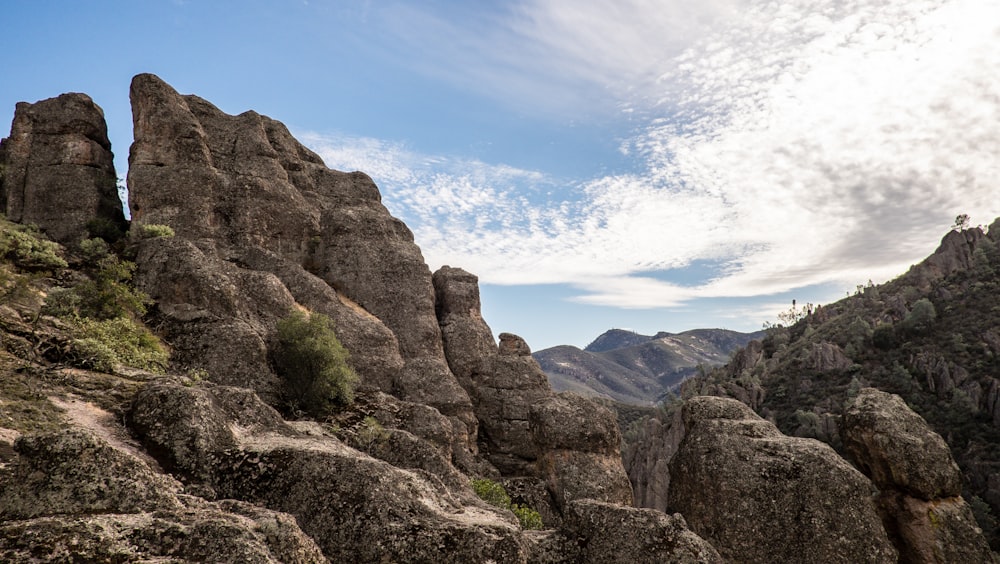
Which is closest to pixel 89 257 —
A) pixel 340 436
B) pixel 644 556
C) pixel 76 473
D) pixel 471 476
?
pixel 340 436

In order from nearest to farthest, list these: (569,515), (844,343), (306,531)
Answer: (306,531), (569,515), (844,343)

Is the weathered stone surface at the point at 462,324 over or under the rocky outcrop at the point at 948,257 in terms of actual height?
under

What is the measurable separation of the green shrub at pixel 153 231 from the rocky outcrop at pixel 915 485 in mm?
46544

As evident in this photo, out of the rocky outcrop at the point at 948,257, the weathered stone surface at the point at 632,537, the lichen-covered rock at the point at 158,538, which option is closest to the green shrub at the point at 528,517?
the weathered stone surface at the point at 632,537

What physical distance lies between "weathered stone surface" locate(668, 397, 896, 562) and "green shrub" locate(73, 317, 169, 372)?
23716 mm

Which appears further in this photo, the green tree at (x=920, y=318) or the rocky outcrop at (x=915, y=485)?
the green tree at (x=920, y=318)

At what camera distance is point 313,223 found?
54.8 metres

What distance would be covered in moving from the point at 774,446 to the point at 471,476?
64.9ft

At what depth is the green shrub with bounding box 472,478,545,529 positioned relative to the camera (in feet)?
95.0

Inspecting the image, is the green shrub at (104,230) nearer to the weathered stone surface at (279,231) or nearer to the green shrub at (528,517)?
the weathered stone surface at (279,231)

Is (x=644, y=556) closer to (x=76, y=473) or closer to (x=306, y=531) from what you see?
(x=306, y=531)

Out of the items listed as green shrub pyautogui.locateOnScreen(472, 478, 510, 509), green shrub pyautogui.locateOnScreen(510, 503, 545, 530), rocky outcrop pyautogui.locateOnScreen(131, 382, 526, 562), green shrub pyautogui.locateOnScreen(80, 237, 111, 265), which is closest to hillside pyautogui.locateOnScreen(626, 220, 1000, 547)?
green shrub pyautogui.locateOnScreen(510, 503, 545, 530)

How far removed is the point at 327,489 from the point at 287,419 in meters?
20.1

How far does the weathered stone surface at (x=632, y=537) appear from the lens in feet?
49.9
